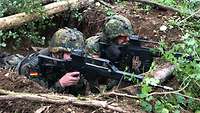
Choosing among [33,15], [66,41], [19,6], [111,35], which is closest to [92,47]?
[111,35]

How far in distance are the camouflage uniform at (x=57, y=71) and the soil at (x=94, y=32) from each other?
310 mm

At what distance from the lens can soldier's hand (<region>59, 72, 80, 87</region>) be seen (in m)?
5.79

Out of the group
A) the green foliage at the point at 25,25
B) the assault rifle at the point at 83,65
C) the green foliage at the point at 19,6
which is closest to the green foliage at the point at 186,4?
the green foliage at the point at 25,25

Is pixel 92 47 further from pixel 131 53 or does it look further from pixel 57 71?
pixel 57 71

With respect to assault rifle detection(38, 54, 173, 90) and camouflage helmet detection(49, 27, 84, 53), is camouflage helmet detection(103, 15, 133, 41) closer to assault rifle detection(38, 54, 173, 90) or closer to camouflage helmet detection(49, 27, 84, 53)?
camouflage helmet detection(49, 27, 84, 53)

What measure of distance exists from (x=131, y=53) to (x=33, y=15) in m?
2.14

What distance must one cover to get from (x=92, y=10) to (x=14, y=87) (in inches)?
171

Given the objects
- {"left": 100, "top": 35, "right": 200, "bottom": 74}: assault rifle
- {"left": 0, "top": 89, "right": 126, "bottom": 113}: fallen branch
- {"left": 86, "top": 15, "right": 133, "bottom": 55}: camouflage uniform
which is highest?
{"left": 86, "top": 15, "right": 133, "bottom": 55}: camouflage uniform

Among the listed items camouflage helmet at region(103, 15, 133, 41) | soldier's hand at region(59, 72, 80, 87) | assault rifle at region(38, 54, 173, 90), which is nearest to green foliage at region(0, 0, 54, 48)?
camouflage helmet at region(103, 15, 133, 41)

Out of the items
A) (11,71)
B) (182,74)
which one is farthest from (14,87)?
(182,74)

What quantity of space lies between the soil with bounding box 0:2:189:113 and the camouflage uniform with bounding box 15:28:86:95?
310 mm

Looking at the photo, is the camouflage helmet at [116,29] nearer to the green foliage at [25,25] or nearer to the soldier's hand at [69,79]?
the green foliage at [25,25]

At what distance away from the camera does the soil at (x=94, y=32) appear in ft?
16.2

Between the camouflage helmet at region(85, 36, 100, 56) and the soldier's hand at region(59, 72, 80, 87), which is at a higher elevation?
the camouflage helmet at region(85, 36, 100, 56)
